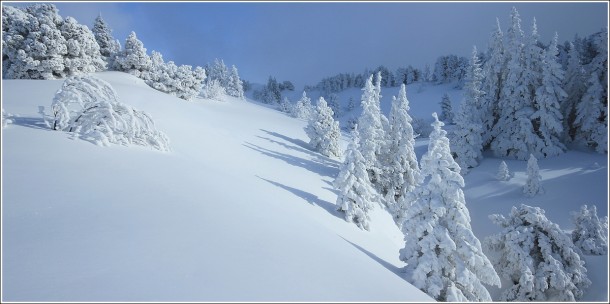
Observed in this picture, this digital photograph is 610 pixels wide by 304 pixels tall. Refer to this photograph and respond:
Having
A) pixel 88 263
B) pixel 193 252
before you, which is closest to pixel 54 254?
pixel 88 263

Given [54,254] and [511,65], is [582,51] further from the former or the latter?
[54,254]

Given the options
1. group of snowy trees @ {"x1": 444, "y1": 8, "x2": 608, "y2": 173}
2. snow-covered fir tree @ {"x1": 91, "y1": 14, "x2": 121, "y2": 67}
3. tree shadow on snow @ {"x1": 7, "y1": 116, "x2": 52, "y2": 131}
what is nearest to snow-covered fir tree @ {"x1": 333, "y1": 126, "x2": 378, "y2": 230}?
tree shadow on snow @ {"x1": 7, "y1": 116, "x2": 52, "y2": 131}

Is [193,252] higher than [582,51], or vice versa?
[582,51]

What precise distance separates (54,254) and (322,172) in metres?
20.9

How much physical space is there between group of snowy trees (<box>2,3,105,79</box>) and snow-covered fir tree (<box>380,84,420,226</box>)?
2984 cm

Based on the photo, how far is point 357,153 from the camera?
18.4 meters

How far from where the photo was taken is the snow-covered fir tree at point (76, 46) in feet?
100

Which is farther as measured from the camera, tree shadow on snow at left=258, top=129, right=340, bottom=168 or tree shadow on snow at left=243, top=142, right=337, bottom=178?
tree shadow on snow at left=258, top=129, right=340, bottom=168

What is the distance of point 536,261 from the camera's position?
54.9 ft

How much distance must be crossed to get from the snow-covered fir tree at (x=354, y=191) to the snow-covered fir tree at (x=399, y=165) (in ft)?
27.8

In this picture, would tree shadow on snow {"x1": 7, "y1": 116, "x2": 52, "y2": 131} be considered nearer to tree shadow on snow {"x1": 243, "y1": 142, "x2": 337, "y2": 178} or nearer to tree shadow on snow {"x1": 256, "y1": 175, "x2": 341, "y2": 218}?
tree shadow on snow {"x1": 256, "y1": 175, "x2": 341, "y2": 218}

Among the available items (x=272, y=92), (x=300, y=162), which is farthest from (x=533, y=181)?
(x=272, y=92)

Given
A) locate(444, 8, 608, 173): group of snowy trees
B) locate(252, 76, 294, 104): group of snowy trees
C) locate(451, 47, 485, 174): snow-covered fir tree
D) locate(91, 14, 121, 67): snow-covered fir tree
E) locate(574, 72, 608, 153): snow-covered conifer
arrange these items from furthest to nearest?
1. locate(252, 76, 294, 104): group of snowy trees
2. locate(91, 14, 121, 67): snow-covered fir tree
3. locate(451, 47, 485, 174): snow-covered fir tree
4. locate(444, 8, 608, 173): group of snowy trees
5. locate(574, 72, 608, 153): snow-covered conifer

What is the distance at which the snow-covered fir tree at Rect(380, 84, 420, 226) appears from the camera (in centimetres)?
2650
